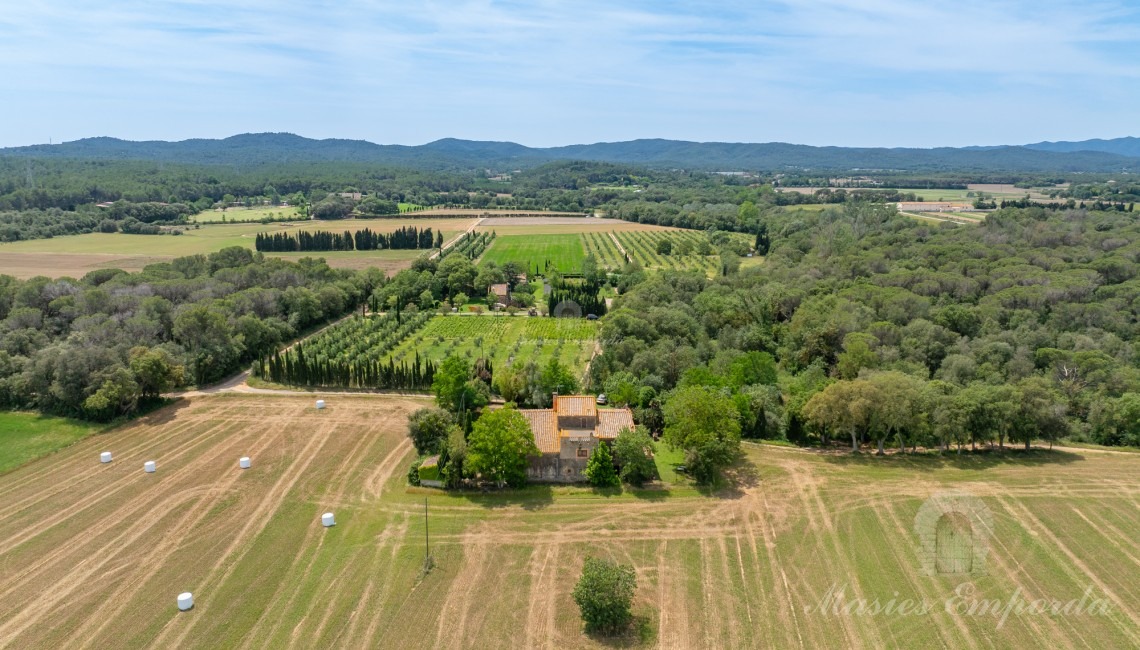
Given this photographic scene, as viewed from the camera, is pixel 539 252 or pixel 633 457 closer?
pixel 633 457

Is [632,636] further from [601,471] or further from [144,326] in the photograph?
[144,326]

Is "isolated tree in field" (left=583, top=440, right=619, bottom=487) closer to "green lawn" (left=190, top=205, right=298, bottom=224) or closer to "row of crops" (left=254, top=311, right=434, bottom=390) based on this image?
"row of crops" (left=254, top=311, right=434, bottom=390)

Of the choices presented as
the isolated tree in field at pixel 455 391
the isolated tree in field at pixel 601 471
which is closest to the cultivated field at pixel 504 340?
the isolated tree in field at pixel 455 391

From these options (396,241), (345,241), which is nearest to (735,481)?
(396,241)

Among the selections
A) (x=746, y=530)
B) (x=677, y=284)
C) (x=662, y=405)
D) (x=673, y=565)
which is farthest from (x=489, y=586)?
(x=677, y=284)

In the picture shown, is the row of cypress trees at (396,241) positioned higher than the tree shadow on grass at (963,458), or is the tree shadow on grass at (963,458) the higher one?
the row of cypress trees at (396,241)

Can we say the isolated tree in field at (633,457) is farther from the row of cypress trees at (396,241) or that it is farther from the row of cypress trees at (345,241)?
the row of cypress trees at (345,241)
